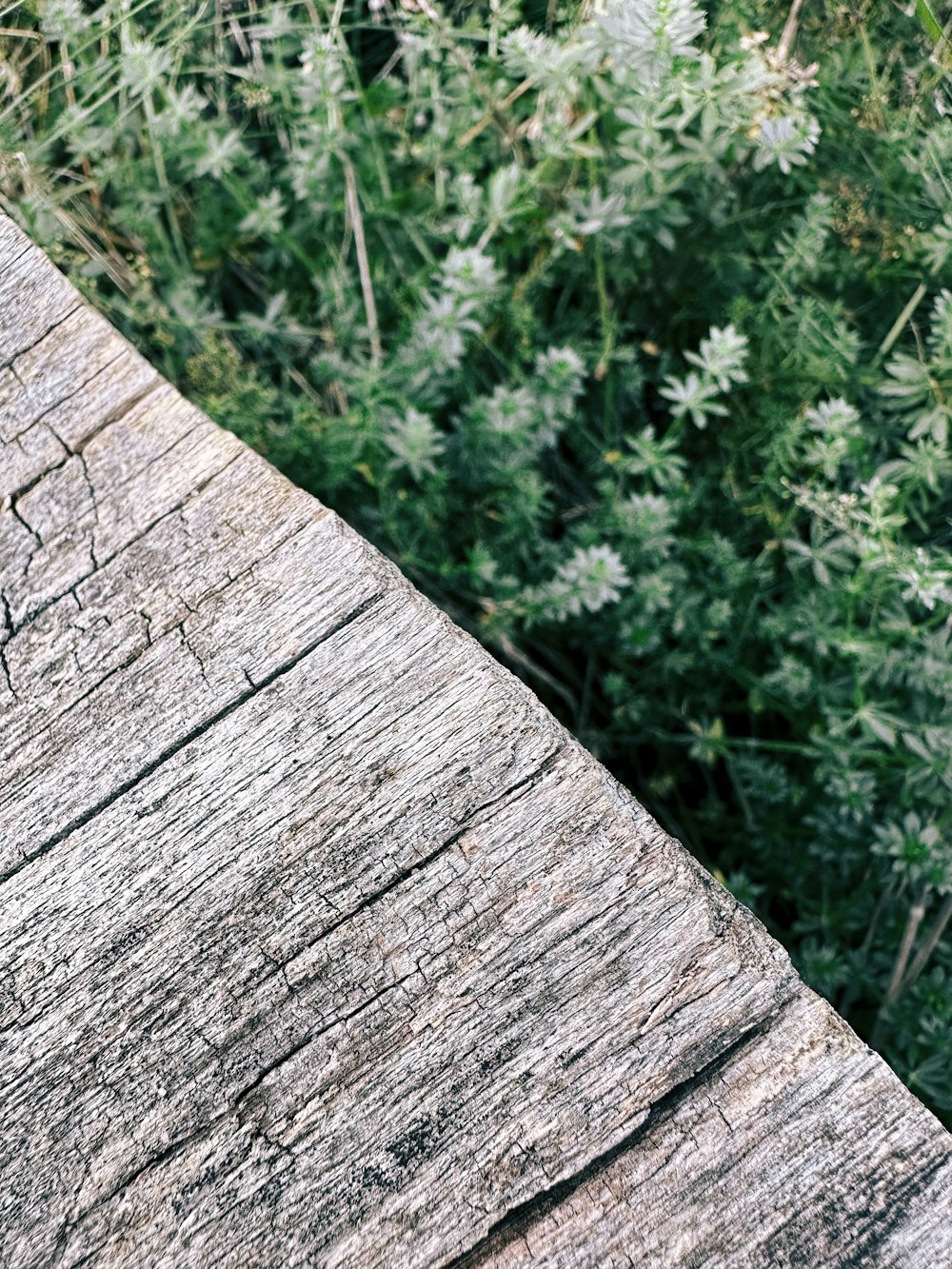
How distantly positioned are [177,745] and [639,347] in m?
1.82

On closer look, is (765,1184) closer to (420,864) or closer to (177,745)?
(420,864)

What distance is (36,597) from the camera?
1492mm

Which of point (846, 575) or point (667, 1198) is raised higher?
point (667, 1198)

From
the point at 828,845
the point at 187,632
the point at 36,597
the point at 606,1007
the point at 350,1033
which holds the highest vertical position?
the point at 36,597

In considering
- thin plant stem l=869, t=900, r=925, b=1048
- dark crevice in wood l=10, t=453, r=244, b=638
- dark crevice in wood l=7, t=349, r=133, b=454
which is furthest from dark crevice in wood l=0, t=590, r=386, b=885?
thin plant stem l=869, t=900, r=925, b=1048

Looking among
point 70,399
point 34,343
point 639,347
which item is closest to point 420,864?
point 70,399

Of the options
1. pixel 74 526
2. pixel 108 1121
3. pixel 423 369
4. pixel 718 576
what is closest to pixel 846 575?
pixel 718 576

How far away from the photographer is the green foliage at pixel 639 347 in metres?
2.07

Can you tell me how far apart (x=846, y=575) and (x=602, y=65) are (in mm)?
1345

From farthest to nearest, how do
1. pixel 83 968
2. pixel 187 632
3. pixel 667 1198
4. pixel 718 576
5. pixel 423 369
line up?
pixel 718 576
pixel 423 369
pixel 187 632
pixel 83 968
pixel 667 1198

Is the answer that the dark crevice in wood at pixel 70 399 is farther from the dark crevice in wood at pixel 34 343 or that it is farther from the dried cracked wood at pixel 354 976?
the dried cracked wood at pixel 354 976

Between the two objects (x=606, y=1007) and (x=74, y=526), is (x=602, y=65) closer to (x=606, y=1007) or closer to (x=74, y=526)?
A: (x=74, y=526)

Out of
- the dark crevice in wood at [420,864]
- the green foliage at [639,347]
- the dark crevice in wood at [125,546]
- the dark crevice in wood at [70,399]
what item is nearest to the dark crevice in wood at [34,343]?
the dark crevice in wood at [70,399]

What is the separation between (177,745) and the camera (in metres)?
1.40
